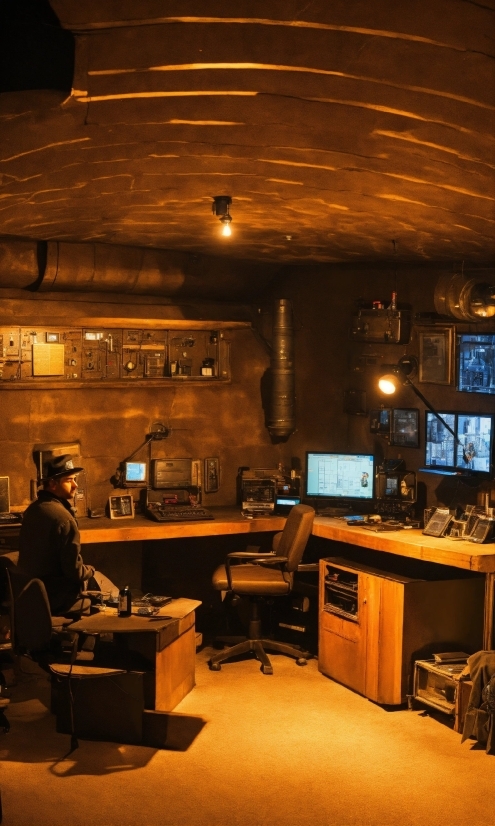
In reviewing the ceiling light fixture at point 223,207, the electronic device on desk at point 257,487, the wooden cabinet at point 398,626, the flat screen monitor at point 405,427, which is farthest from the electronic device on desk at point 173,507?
the ceiling light fixture at point 223,207

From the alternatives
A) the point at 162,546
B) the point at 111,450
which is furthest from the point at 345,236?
the point at 162,546

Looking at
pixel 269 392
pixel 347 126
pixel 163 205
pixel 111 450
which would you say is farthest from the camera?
pixel 269 392

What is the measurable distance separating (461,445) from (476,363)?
588 millimetres

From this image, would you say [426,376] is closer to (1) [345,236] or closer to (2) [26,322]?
(1) [345,236]

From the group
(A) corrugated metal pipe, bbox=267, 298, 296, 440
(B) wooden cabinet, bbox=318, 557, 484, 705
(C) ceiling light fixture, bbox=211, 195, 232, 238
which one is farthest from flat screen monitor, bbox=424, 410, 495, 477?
(C) ceiling light fixture, bbox=211, 195, 232, 238

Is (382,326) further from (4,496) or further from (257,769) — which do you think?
(257,769)

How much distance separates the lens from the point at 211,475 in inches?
314

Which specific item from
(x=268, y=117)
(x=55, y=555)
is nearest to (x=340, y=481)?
(x=55, y=555)

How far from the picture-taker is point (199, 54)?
A: 2807mm

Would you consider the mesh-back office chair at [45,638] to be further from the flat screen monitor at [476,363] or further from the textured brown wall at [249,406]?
the flat screen monitor at [476,363]

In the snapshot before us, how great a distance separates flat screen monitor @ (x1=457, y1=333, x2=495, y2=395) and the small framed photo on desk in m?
2.63

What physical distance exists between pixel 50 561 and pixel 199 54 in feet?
11.3

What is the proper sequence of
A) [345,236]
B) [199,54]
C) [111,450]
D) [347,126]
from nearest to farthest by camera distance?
[199,54], [347,126], [345,236], [111,450]

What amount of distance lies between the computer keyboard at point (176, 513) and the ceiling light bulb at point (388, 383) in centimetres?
161
